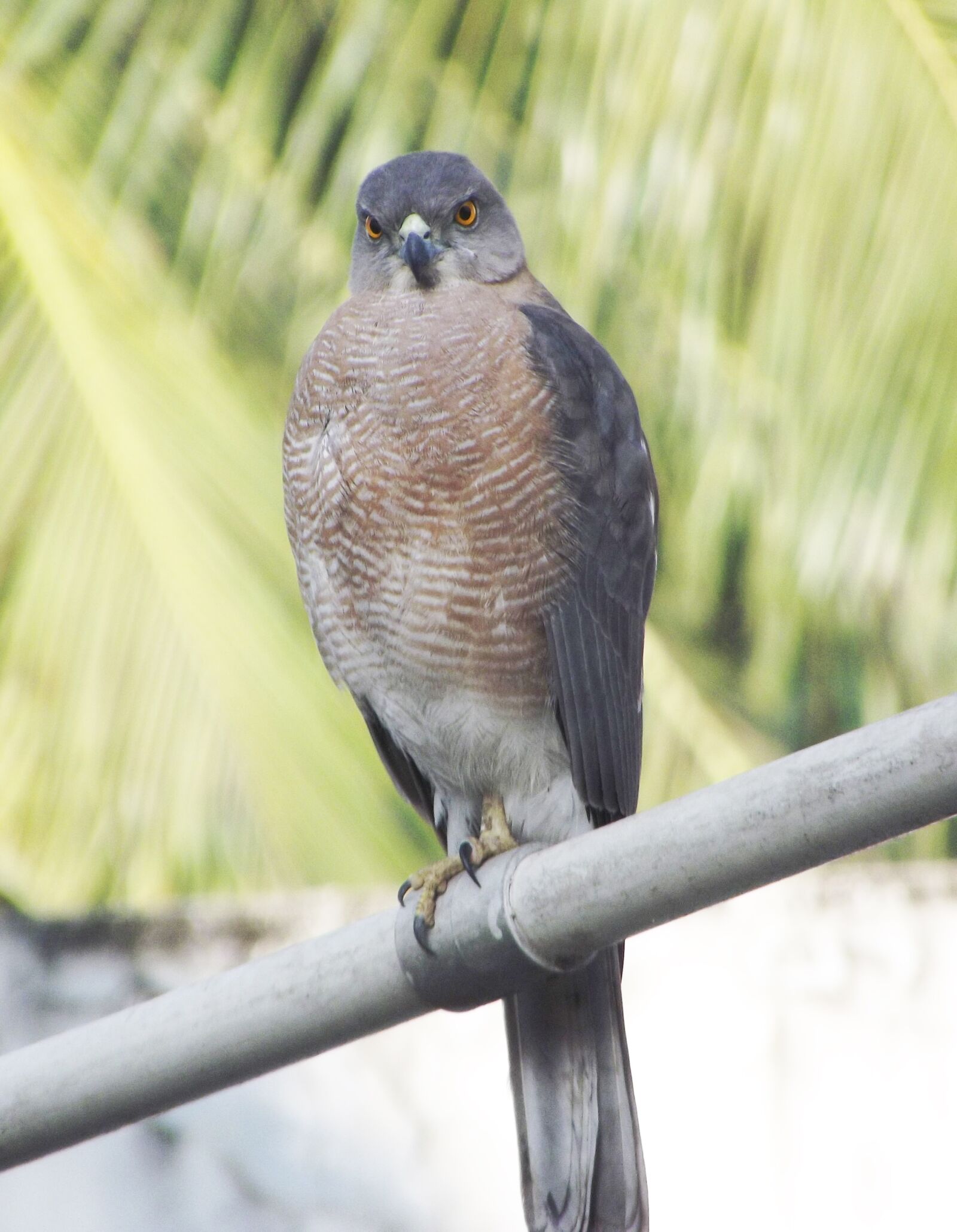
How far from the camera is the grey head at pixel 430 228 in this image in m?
2.21

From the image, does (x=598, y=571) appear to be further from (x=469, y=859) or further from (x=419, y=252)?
(x=419, y=252)

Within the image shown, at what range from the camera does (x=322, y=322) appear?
340 centimetres

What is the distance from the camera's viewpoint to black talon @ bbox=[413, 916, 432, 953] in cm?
137

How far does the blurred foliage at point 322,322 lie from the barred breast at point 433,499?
1.11 metres

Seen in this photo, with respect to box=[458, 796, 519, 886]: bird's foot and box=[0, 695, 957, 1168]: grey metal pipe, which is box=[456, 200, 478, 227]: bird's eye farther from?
box=[0, 695, 957, 1168]: grey metal pipe

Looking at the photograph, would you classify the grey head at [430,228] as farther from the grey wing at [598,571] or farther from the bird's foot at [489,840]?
the bird's foot at [489,840]

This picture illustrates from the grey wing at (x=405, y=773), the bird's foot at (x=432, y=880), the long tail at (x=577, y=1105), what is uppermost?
the grey wing at (x=405, y=773)

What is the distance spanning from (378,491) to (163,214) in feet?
5.89

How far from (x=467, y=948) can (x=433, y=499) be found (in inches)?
28.0

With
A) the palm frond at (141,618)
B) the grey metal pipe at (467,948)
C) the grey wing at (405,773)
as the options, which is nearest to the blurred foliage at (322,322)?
the palm frond at (141,618)

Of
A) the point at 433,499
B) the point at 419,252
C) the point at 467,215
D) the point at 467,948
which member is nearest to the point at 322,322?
the point at 467,215

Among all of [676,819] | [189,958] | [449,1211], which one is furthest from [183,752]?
[676,819]

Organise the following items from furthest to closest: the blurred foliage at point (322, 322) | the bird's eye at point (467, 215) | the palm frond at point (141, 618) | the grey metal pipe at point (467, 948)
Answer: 1. the palm frond at point (141, 618)
2. the blurred foliage at point (322, 322)
3. the bird's eye at point (467, 215)
4. the grey metal pipe at point (467, 948)

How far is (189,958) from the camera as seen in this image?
10.9ft
